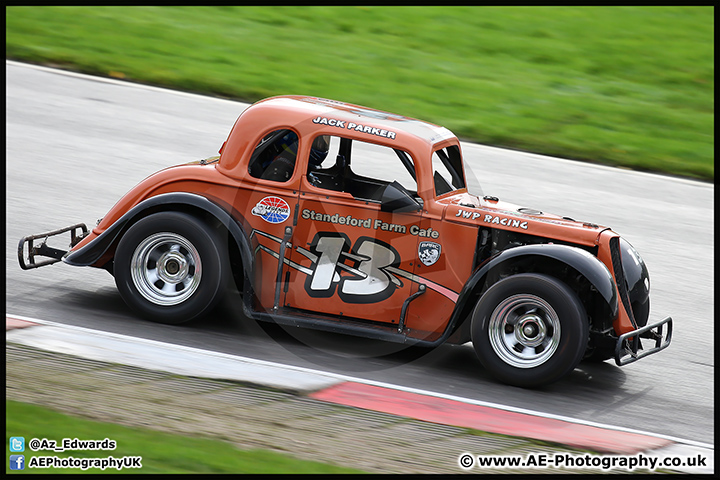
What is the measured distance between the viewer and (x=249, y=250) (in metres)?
7.10

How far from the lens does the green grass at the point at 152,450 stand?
190 inches

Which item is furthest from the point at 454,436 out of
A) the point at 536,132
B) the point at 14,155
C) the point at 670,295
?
the point at 536,132

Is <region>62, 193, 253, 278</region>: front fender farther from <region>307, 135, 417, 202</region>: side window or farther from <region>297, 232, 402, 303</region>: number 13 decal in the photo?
<region>307, 135, 417, 202</region>: side window

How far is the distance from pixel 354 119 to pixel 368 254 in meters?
1.17

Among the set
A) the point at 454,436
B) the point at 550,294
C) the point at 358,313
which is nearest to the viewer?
the point at 454,436

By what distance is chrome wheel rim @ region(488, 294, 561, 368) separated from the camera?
21.8ft

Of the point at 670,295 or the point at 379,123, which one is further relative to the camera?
the point at 670,295

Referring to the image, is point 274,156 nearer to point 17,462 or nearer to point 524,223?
point 524,223

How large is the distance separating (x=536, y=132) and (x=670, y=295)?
6151 mm

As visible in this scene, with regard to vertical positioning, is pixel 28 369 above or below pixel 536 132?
below

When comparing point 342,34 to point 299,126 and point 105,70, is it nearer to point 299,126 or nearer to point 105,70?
point 105,70

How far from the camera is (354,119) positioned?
23.8 ft

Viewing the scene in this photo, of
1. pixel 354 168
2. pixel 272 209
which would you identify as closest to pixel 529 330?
pixel 354 168
